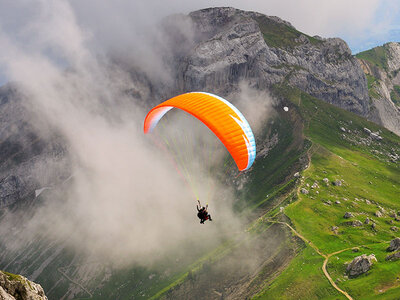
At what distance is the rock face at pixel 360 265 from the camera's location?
60031mm

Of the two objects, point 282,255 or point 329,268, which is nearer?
point 329,268

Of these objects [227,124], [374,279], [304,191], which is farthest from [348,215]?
[227,124]

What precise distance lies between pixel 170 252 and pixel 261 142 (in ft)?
296

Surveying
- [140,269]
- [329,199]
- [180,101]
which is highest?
[180,101]

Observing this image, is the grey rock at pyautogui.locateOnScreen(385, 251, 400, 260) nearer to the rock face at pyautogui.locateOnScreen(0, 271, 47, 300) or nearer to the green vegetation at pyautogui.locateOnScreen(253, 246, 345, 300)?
the green vegetation at pyautogui.locateOnScreen(253, 246, 345, 300)

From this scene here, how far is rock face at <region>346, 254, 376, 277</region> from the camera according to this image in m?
60.0

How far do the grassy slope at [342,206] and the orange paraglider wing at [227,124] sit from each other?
42.3 metres

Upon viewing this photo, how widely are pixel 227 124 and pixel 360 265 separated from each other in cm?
4992

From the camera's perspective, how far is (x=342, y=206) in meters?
95.6

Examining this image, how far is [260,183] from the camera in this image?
15888 centimetres

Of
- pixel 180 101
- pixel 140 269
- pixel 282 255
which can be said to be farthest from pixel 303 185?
pixel 140 269

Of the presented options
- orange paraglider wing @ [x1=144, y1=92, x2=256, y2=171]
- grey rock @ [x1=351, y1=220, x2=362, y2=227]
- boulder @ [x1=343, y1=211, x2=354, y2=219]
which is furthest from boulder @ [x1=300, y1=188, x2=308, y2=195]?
orange paraglider wing @ [x1=144, y1=92, x2=256, y2=171]

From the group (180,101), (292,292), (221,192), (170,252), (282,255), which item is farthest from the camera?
(221,192)

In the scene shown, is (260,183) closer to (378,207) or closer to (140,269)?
(378,207)
